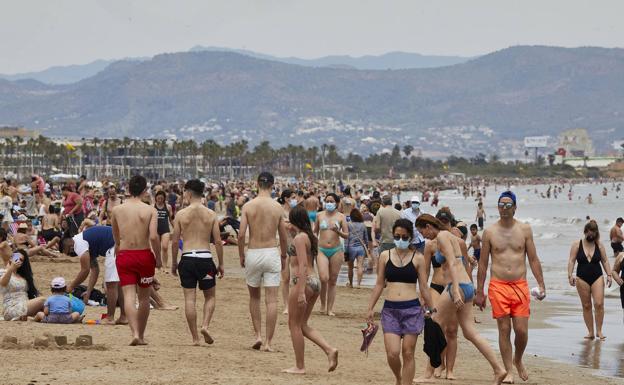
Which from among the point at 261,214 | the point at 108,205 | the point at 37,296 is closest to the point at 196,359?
the point at 261,214

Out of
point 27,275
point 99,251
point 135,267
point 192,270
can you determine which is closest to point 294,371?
point 192,270

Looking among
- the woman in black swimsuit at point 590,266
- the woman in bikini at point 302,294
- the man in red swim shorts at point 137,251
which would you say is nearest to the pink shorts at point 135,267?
the man in red swim shorts at point 137,251

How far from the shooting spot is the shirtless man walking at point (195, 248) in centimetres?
1078

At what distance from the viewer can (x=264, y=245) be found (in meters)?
10.9

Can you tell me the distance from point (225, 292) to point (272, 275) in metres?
6.95

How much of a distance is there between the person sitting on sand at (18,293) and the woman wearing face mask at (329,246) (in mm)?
3642

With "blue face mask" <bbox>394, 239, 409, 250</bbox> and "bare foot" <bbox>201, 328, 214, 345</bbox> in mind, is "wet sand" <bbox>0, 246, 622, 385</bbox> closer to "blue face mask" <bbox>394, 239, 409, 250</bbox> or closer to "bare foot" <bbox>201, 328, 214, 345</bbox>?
"bare foot" <bbox>201, 328, 214, 345</bbox>

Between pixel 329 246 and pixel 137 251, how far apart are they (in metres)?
4.54

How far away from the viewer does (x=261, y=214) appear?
10984 millimetres

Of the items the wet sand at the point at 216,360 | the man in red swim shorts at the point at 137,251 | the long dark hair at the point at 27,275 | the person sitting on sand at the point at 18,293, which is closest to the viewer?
the wet sand at the point at 216,360

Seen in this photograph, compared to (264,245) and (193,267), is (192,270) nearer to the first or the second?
(193,267)

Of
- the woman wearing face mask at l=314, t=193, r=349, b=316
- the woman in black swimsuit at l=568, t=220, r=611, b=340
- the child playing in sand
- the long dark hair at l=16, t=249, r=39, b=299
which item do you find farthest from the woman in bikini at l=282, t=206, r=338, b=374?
the woman in black swimsuit at l=568, t=220, r=611, b=340

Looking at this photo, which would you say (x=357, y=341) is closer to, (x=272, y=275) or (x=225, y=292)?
(x=272, y=275)

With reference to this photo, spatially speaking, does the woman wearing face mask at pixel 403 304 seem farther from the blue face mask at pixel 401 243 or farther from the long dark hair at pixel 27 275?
the long dark hair at pixel 27 275
